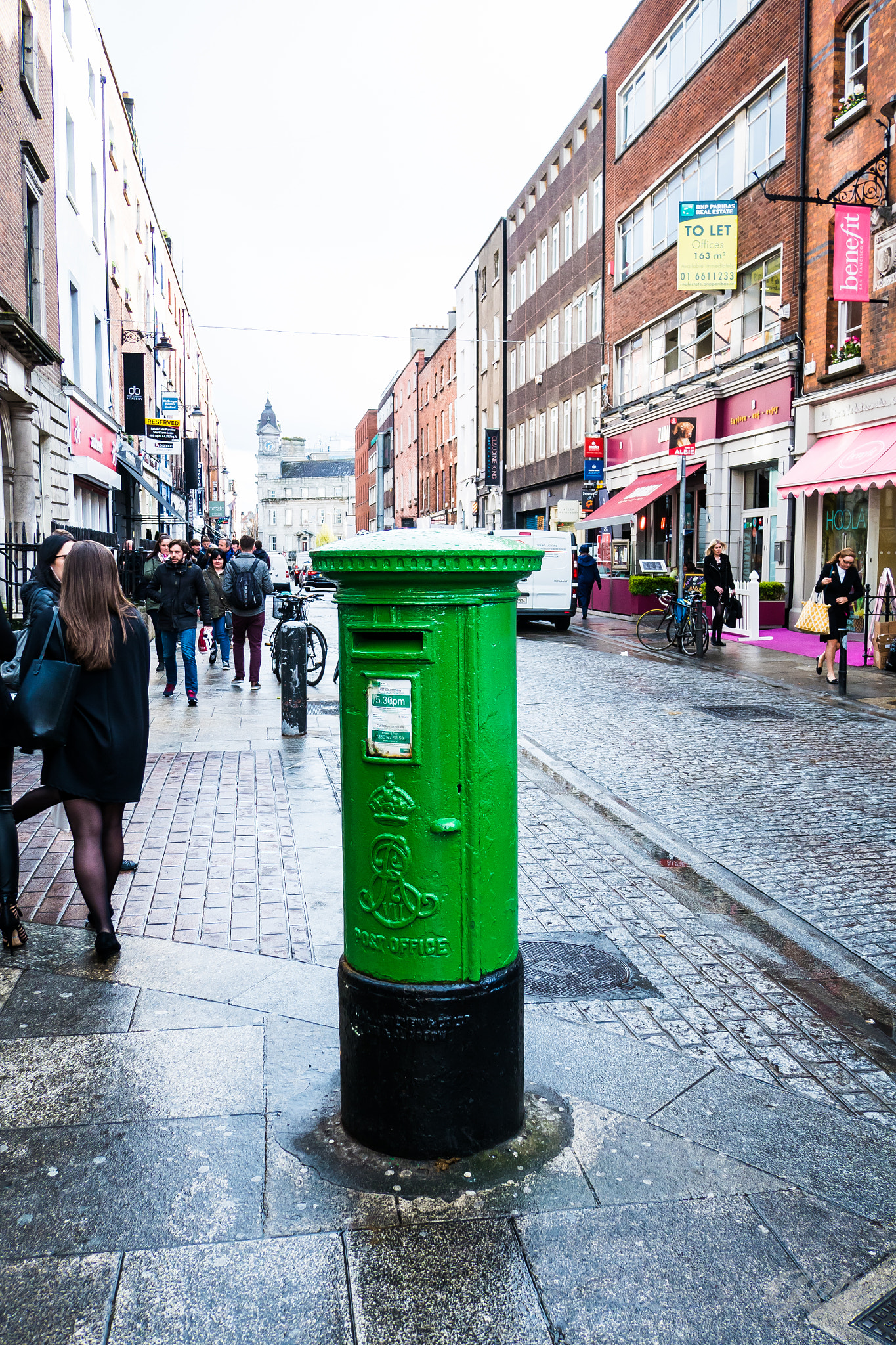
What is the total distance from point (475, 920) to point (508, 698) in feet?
2.02

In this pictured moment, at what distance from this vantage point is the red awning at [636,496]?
2789 centimetres

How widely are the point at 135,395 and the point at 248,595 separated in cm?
1811

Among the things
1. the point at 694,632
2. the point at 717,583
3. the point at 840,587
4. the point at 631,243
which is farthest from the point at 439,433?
the point at 840,587

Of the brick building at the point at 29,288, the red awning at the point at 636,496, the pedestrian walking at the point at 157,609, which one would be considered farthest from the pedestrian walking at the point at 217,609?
the red awning at the point at 636,496

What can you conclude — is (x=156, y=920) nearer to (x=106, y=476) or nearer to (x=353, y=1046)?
(x=353, y=1046)

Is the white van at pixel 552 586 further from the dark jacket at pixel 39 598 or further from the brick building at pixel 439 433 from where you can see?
the brick building at pixel 439 433

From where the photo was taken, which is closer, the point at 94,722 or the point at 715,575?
the point at 94,722

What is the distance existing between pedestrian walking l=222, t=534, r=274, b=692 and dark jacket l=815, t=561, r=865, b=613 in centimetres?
693

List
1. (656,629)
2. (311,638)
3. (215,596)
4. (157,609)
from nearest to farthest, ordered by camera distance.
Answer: (157,609), (311,638), (215,596), (656,629)

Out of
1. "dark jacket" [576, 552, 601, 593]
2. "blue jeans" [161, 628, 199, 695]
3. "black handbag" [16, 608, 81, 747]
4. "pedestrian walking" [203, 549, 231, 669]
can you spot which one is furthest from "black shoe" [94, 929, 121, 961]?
"dark jacket" [576, 552, 601, 593]

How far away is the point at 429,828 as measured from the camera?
2930mm

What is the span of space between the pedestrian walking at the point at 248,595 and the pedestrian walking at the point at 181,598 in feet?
2.45

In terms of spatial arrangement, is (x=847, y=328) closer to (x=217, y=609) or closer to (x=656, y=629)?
(x=656, y=629)

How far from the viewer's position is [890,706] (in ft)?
39.1
